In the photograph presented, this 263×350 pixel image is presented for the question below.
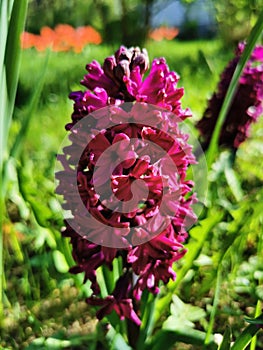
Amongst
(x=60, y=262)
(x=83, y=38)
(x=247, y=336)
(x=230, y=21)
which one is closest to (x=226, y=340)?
(x=247, y=336)

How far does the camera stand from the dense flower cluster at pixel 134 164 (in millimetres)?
763

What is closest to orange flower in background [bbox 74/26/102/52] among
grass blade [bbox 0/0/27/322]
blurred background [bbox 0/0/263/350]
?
blurred background [bbox 0/0/263/350]

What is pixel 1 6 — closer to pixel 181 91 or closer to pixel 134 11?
pixel 181 91

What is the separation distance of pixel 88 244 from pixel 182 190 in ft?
0.53

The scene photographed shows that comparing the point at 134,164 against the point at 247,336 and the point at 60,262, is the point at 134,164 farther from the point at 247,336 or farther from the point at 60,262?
the point at 60,262

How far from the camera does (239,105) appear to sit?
1297mm

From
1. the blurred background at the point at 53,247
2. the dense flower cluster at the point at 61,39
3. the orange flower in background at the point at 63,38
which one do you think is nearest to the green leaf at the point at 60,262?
the blurred background at the point at 53,247

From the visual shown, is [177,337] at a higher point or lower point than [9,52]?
lower

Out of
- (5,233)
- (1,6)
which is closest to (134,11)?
(5,233)

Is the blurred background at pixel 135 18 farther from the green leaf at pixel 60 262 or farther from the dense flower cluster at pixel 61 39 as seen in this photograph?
the green leaf at pixel 60 262

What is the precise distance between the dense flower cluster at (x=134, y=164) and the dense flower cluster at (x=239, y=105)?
0.49 meters

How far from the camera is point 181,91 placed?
2.62 ft

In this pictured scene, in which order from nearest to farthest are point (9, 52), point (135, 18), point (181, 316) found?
point (9, 52) < point (181, 316) < point (135, 18)

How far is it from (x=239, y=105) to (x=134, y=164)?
1.97 feet
